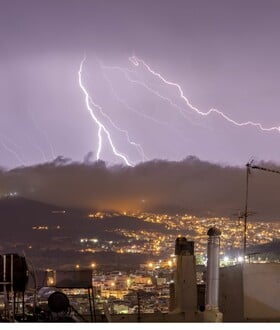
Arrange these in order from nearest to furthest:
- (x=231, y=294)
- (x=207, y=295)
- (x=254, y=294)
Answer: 1. (x=207, y=295)
2. (x=254, y=294)
3. (x=231, y=294)

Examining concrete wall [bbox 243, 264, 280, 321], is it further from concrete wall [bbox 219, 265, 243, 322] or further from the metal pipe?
the metal pipe

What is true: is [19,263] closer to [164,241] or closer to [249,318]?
[249,318]

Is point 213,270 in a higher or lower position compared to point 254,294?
higher

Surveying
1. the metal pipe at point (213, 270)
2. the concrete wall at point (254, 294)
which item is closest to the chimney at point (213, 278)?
the metal pipe at point (213, 270)

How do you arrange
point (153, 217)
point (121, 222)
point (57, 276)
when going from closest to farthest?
point (57, 276)
point (153, 217)
point (121, 222)

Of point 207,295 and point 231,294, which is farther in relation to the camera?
point 231,294

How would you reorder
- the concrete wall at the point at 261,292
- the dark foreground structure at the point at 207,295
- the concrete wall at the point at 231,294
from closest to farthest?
the dark foreground structure at the point at 207,295 → the concrete wall at the point at 261,292 → the concrete wall at the point at 231,294

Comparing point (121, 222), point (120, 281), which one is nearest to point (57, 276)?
point (120, 281)

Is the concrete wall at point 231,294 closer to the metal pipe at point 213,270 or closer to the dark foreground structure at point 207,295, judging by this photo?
the dark foreground structure at point 207,295

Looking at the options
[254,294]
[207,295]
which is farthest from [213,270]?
[254,294]

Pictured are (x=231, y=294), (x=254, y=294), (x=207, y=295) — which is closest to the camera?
(x=207, y=295)

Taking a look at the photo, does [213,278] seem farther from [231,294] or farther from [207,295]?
[231,294]
